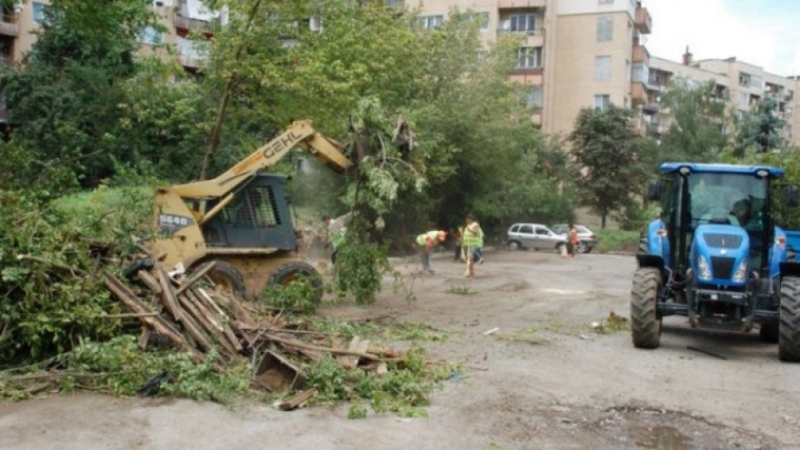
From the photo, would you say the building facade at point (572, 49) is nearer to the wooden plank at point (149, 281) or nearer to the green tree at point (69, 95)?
the green tree at point (69, 95)

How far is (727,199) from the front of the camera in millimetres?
12695

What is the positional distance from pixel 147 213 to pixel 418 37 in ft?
69.6

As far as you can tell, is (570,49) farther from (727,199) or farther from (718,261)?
(718,261)

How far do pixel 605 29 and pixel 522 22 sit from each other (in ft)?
19.5

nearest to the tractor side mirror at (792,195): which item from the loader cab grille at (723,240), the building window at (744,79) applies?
the loader cab grille at (723,240)

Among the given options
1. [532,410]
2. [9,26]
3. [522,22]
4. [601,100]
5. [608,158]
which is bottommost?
[532,410]

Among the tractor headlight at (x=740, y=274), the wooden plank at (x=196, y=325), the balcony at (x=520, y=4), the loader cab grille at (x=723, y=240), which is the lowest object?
the wooden plank at (x=196, y=325)

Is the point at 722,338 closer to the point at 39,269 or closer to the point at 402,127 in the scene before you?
the point at 402,127

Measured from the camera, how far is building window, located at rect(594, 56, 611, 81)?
59.3 meters

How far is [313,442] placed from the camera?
7.21m

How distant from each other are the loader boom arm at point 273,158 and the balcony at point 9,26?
118 feet

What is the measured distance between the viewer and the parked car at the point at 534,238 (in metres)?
44.3

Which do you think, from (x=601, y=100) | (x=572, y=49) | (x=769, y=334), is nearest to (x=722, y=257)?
(x=769, y=334)

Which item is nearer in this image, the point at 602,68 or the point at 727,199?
the point at 727,199
